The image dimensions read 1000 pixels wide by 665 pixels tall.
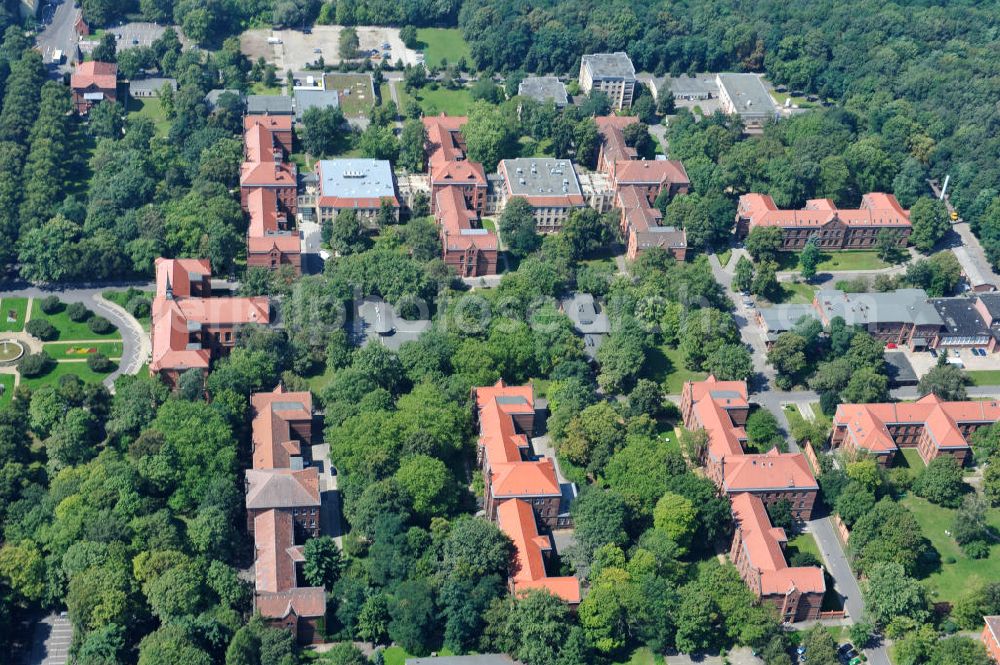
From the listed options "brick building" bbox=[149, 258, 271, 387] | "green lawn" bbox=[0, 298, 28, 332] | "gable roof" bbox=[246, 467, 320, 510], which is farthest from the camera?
"green lawn" bbox=[0, 298, 28, 332]

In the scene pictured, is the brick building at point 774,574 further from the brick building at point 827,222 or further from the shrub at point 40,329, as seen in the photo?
the shrub at point 40,329

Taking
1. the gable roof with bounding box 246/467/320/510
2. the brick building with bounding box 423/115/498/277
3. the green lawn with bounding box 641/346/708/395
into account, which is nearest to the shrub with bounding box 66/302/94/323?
the gable roof with bounding box 246/467/320/510

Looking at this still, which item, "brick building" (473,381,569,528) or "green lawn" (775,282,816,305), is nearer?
"brick building" (473,381,569,528)

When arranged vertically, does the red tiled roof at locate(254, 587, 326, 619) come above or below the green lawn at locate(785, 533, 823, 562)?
above

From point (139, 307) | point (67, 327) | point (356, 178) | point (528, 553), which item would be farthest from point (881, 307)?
point (67, 327)

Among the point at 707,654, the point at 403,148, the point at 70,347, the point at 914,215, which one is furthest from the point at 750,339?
the point at 70,347

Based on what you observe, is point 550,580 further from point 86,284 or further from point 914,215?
point 914,215

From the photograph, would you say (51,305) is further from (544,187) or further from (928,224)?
(928,224)

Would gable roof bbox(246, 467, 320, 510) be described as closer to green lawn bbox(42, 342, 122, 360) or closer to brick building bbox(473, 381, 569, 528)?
brick building bbox(473, 381, 569, 528)
